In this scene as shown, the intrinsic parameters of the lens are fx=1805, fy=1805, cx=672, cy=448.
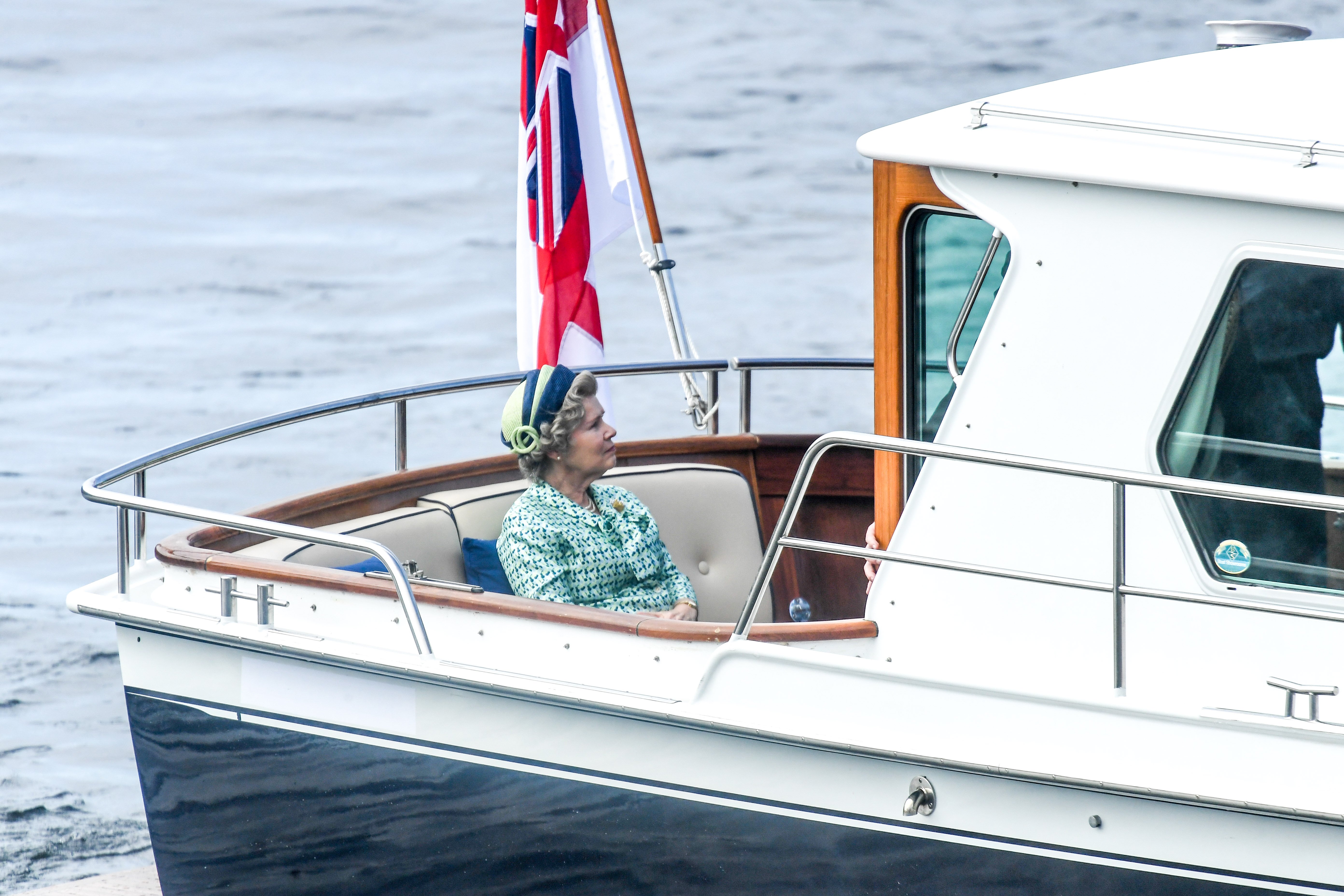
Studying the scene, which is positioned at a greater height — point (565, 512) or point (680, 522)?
point (565, 512)

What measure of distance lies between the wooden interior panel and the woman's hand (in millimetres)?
731

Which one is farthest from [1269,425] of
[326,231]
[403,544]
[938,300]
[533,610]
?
[326,231]

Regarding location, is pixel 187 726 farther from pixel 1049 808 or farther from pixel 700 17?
pixel 700 17

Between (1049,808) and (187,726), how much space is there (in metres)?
2.05

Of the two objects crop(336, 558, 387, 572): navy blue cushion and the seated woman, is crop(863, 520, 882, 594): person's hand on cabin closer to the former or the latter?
the seated woman

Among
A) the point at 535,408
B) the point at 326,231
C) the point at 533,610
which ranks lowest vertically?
the point at 533,610

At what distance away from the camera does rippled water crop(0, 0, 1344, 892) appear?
9.84 metres

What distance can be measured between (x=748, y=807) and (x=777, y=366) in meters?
2.10

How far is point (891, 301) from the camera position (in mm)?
3721

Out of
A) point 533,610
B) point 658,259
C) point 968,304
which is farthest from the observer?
point 658,259

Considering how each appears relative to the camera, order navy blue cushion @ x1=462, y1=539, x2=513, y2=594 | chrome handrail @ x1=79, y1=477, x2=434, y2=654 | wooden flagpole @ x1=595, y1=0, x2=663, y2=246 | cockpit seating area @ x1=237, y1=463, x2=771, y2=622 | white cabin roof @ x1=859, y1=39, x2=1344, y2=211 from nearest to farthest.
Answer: white cabin roof @ x1=859, y1=39, x2=1344, y2=211 < chrome handrail @ x1=79, y1=477, x2=434, y2=654 < navy blue cushion @ x1=462, y1=539, x2=513, y2=594 < cockpit seating area @ x1=237, y1=463, x2=771, y2=622 < wooden flagpole @ x1=595, y1=0, x2=663, y2=246

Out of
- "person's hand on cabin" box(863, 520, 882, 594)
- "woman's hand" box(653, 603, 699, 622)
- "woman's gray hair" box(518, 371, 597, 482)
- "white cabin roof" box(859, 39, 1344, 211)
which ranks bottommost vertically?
"woman's hand" box(653, 603, 699, 622)

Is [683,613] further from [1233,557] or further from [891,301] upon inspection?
[1233,557]

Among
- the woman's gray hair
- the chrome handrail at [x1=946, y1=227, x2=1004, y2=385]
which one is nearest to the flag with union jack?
the woman's gray hair
